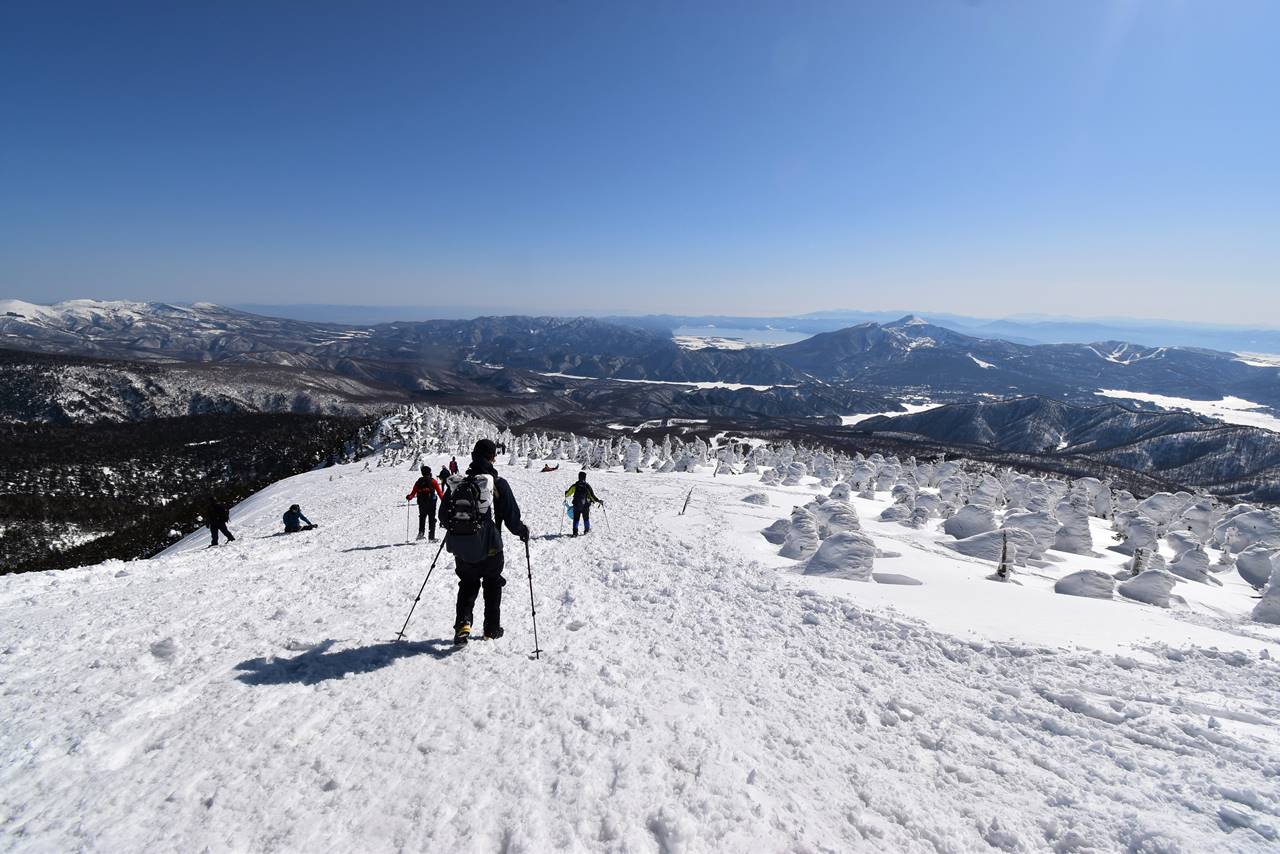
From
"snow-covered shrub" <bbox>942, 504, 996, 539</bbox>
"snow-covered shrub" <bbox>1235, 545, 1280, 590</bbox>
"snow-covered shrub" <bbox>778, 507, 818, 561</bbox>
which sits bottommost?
"snow-covered shrub" <bbox>1235, 545, 1280, 590</bbox>

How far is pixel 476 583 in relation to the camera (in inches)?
310

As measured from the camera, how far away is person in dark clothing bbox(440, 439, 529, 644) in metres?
7.74

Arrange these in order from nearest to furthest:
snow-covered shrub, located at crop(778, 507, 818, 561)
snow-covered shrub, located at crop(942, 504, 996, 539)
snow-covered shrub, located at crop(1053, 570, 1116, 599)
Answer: snow-covered shrub, located at crop(1053, 570, 1116, 599)
snow-covered shrub, located at crop(778, 507, 818, 561)
snow-covered shrub, located at crop(942, 504, 996, 539)

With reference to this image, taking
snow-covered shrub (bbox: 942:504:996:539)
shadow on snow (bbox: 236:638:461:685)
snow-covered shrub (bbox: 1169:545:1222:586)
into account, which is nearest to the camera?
shadow on snow (bbox: 236:638:461:685)

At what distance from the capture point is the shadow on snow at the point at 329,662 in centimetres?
680

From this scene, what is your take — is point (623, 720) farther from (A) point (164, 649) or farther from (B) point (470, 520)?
(A) point (164, 649)

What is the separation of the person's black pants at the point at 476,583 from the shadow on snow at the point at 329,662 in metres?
0.55

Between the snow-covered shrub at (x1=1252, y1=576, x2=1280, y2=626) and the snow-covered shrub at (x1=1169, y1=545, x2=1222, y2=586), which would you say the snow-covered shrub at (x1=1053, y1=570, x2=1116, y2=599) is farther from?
the snow-covered shrub at (x1=1169, y1=545, x2=1222, y2=586)

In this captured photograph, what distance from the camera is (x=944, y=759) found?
5879 millimetres

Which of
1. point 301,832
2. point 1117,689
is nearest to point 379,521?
point 301,832

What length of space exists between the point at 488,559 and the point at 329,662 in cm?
252

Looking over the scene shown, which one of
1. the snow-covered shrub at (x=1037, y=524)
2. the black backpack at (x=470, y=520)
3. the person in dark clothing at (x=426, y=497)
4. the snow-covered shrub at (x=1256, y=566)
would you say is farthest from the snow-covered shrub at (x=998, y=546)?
the person in dark clothing at (x=426, y=497)

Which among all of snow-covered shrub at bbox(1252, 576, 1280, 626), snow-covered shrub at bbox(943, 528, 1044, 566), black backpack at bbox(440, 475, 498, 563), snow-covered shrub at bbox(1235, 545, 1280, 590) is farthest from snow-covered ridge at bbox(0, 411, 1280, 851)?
snow-covered shrub at bbox(1235, 545, 1280, 590)

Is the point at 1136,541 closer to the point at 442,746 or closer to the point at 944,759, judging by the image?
the point at 944,759
